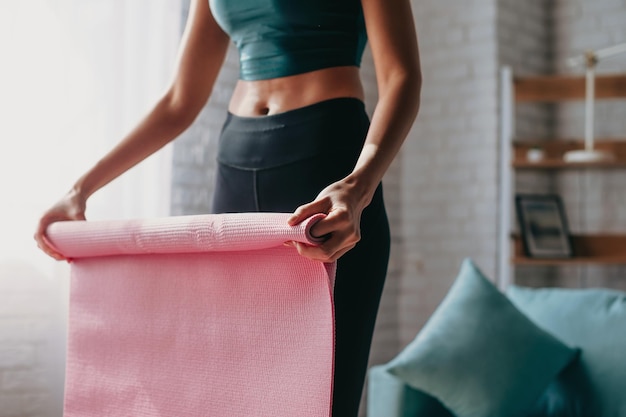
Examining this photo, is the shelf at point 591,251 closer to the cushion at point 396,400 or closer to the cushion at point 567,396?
the cushion at point 567,396

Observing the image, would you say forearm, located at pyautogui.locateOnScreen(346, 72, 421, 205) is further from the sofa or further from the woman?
the sofa

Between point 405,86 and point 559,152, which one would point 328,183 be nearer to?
point 405,86

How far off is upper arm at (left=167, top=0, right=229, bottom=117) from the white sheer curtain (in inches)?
45.2

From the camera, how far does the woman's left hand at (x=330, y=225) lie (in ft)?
2.85

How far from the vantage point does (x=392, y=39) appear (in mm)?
1134

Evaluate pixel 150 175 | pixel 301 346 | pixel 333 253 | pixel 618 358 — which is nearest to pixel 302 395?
Answer: pixel 301 346

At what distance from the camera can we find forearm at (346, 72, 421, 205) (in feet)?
3.22

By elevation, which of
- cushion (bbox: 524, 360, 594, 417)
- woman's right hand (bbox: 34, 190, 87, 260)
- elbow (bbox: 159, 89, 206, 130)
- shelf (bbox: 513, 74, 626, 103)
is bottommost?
cushion (bbox: 524, 360, 594, 417)

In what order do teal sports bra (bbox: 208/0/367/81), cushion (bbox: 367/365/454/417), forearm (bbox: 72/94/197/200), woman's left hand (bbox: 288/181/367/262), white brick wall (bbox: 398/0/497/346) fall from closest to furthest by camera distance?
woman's left hand (bbox: 288/181/367/262)
teal sports bra (bbox: 208/0/367/81)
forearm (bbox: 72/94/197/200)
cushion (bbox: 367/365/454/417)
white brick wall (bbox: 398/0/497/346)

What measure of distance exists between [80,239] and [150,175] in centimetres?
159

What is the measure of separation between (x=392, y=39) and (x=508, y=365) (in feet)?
4.99

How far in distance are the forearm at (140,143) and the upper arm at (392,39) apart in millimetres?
433

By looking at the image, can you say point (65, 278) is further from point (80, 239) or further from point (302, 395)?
point (302, 395)

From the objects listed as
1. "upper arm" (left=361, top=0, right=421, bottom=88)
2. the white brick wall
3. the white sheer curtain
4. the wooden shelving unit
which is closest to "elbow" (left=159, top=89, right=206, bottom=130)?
"upper arm" (left=361, top=0, right=421, bottom=88)
